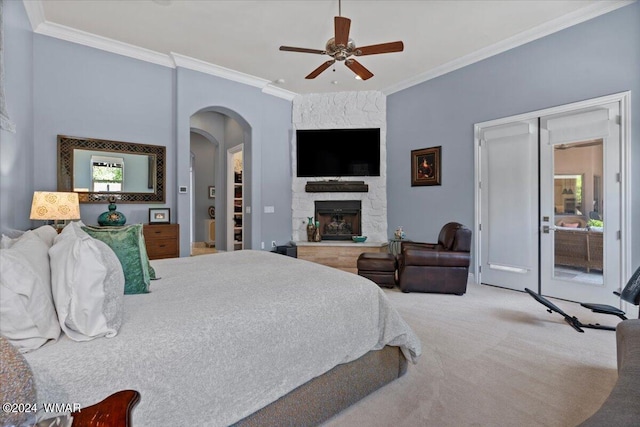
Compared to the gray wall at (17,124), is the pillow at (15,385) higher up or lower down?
lower down

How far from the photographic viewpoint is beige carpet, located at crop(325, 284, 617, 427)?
5.33ft

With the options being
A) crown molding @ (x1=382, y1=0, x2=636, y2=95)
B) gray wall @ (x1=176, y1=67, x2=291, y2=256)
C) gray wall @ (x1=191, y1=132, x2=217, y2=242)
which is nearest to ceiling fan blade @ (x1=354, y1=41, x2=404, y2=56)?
crown molding @ (x1=382, y1=0, x2=636, y2=95)

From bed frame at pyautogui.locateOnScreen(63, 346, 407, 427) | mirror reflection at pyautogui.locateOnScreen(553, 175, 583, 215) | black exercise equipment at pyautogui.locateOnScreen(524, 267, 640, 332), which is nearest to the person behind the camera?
bed frame at pyautogui.locateOnScreen(63, 346, 407, 427)

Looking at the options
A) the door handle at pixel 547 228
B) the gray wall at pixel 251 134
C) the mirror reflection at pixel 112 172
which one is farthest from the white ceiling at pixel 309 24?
the door handle at pixel 547 228

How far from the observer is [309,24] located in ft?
11.9

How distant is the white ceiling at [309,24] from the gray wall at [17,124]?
493 millimetres

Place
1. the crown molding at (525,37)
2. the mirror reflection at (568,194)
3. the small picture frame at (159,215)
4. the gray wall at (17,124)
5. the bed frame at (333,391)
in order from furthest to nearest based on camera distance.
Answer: the small picture frame at (159,215) < the mirror reflection at (568,194) < the crown molding at (525,37) < the gray wall at (17,124) < the bed frame at (333,391)

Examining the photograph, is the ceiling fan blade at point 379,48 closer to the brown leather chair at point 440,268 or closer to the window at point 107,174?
the brown leather chair at point 440,268

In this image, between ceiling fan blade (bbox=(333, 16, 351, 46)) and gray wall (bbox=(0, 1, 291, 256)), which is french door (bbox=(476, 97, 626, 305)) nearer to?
ceiling fan blade (bbox=(333, 16, 351, 46))

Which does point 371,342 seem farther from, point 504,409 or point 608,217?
point 608,217

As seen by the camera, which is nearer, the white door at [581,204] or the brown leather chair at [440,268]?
the white door at [581,204]

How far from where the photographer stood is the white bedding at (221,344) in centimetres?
99

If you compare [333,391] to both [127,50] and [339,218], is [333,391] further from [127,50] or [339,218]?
[127,50]

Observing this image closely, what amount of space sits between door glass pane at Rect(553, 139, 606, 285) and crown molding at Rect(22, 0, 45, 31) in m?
5.98
